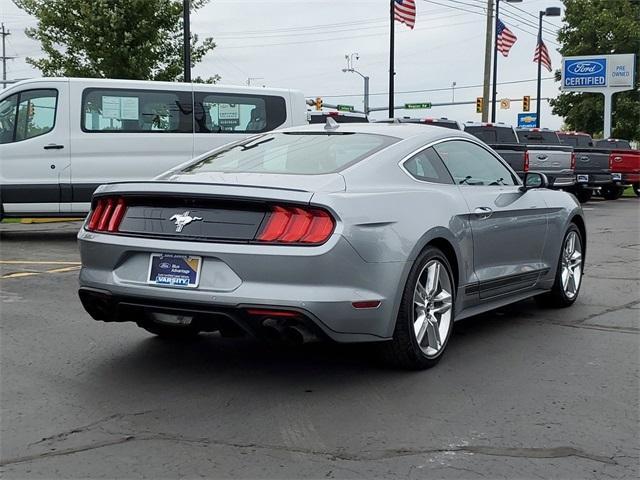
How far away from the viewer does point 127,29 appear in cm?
2283

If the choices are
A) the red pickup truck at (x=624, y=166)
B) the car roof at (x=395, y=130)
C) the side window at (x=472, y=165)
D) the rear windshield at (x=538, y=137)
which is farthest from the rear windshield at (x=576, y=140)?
the car roof at (x=395, y=130)

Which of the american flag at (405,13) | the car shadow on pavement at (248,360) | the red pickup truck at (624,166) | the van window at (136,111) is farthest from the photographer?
the american flag at (405,13)

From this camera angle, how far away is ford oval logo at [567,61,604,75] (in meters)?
46.2

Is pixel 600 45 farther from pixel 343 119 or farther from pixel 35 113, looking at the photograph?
pixel 35 113

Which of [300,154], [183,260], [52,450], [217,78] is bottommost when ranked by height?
[52,450]

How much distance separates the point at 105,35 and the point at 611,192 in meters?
15.6

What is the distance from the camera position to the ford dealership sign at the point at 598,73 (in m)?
45.2

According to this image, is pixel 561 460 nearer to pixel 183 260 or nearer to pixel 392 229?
pixel 392 229

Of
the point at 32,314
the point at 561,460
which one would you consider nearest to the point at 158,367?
the point at 32,314

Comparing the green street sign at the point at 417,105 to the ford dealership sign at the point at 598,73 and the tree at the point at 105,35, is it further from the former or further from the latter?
the tree at the point at 105,35

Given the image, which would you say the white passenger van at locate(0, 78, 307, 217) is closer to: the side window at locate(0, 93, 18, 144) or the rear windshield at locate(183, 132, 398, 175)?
the side window at locate(0, 93, 18, 144)

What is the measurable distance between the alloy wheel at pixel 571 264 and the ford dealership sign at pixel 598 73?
40.9 metres

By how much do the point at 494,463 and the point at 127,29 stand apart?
69.4 feet

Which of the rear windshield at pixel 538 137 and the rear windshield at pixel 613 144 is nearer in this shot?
the rear windshield at pixel 538 137
